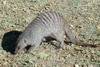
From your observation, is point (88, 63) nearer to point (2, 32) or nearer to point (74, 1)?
point (2, 32)

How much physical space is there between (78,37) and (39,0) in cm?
237

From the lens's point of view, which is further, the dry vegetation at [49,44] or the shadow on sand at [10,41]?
the shadow on sand at [10,41]

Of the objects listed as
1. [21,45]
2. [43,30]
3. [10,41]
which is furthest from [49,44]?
[10,41]

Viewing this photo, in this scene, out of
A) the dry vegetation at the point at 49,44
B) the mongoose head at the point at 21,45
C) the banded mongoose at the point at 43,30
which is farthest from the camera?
the banded mongoose at the point at 43,30

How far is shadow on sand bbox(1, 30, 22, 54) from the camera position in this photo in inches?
199

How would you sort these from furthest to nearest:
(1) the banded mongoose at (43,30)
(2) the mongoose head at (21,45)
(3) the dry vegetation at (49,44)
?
(1) the banded mongoose at (43,30)
(2) the mongoose head at (21,45)
(3) the dry vegetation at (49,44)

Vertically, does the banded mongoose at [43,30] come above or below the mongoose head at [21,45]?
above

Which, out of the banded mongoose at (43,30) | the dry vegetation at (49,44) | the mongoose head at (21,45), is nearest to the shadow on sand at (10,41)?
the dry vegetation at (49,44)

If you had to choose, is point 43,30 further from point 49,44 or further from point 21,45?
point 21,45

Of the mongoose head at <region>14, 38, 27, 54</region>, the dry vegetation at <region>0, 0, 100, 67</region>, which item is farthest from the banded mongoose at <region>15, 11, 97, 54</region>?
the dry vegetation at <region>0, 0, 100, 67</region>

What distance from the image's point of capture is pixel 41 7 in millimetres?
7156

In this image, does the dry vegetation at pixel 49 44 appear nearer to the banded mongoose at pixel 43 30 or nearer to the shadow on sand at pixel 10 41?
the shadow on sand at pixel 10 41

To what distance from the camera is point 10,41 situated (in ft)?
17.4

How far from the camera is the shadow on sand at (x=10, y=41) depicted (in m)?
5.05
